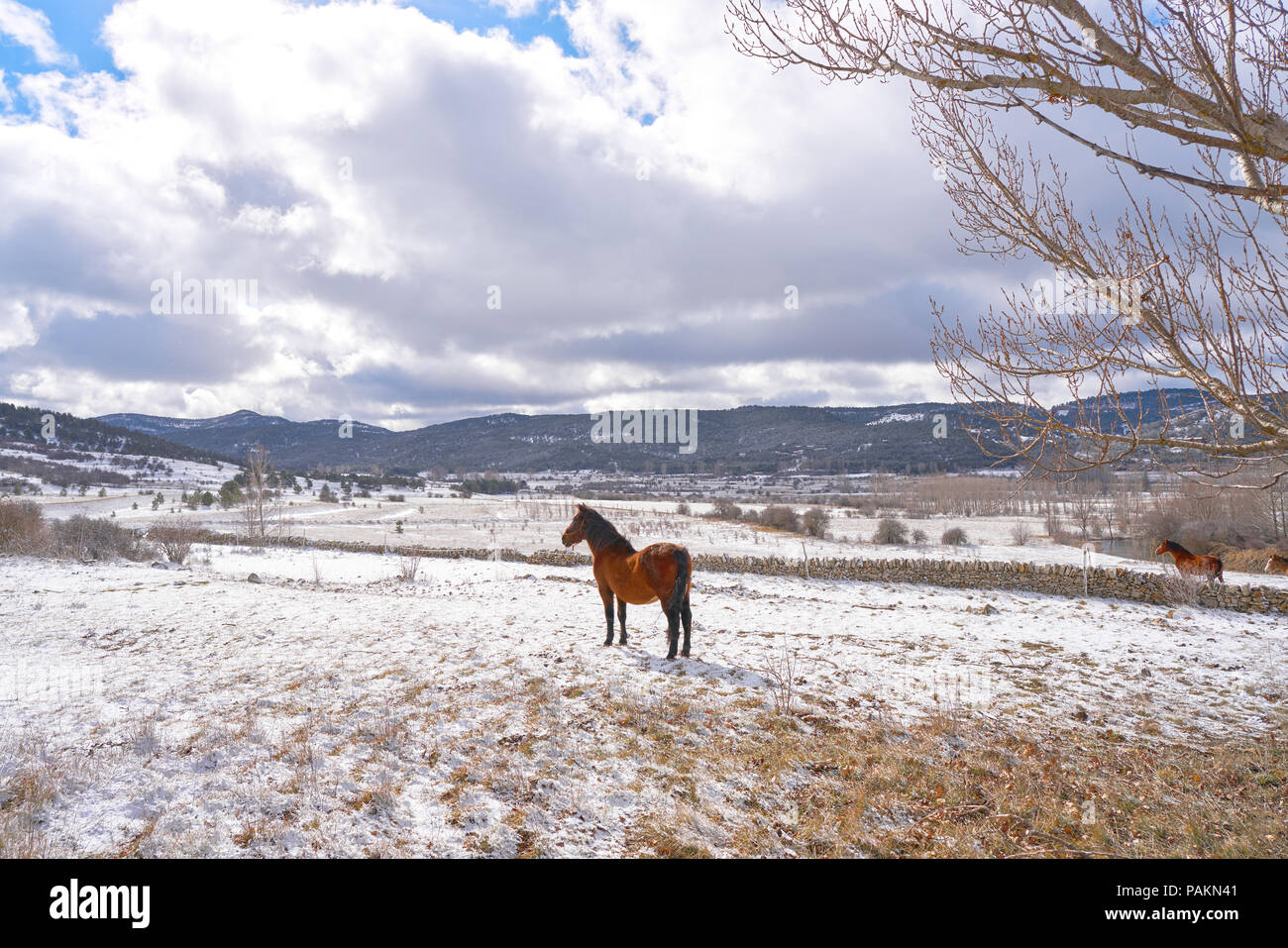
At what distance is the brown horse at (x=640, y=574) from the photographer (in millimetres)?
8094

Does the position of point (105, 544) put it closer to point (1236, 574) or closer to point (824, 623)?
point (824, 623)

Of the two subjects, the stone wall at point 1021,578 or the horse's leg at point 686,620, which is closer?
the horse's leg at point 686,620

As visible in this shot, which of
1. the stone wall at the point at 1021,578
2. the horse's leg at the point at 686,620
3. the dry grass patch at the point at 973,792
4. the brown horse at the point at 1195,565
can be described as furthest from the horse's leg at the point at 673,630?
the brown horse at the point at 1195,565

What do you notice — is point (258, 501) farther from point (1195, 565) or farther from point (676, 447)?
point (676, 447)

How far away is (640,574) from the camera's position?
8234 mm

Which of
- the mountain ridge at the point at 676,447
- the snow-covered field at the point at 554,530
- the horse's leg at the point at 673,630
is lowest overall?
the snow-covered field at the point at 554,530

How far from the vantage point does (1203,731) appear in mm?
6152

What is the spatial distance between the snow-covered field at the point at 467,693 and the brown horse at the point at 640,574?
2.07 ft

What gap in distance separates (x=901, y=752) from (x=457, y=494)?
71.1 metres

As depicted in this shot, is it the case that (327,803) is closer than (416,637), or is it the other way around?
(327,803)

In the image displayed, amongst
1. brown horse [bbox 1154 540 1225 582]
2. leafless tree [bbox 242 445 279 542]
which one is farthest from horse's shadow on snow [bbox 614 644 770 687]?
leafless tree [bbox 242 445 279 542]

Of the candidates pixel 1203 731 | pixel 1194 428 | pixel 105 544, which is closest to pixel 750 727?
pixel 1194 428

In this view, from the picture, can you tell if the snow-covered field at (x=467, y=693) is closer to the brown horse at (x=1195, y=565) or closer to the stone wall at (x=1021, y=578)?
the stone wall at (x=1021, y=578)

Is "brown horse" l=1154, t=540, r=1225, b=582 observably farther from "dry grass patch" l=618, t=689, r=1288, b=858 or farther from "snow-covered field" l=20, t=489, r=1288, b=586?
"dry grass patch" l=618, t=689, r=1288, b=858
